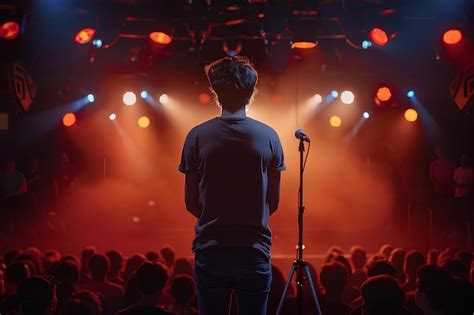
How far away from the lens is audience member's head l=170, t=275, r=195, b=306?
5.21 meters

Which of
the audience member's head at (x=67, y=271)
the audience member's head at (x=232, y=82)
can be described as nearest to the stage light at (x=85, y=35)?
the audience member's head at (x=67, y=271)

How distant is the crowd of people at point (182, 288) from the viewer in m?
4.00

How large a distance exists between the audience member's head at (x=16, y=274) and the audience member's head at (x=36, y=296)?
1.83 metres

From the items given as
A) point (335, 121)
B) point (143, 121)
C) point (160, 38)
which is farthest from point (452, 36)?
point (143, 121)

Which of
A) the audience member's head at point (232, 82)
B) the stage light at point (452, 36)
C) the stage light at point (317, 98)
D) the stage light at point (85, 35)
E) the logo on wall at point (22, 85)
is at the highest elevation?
the stage light at point (317, 98)

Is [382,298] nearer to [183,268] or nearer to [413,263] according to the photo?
[413,263]

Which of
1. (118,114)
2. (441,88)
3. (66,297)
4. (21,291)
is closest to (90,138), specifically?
(118,114)

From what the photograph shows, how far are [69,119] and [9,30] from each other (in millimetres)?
6932

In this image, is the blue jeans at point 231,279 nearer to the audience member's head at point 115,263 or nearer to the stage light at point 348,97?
the audience member's head at point 115,263

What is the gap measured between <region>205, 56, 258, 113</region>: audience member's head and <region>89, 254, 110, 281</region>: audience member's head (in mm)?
3564

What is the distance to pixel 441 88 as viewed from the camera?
14.1 meters

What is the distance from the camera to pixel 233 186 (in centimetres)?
323

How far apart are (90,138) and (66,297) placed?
10.7 metres

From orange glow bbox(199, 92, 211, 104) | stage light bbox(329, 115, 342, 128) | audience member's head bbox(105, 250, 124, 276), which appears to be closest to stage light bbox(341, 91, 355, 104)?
stage light bbox(329, 115, 342, 128)
